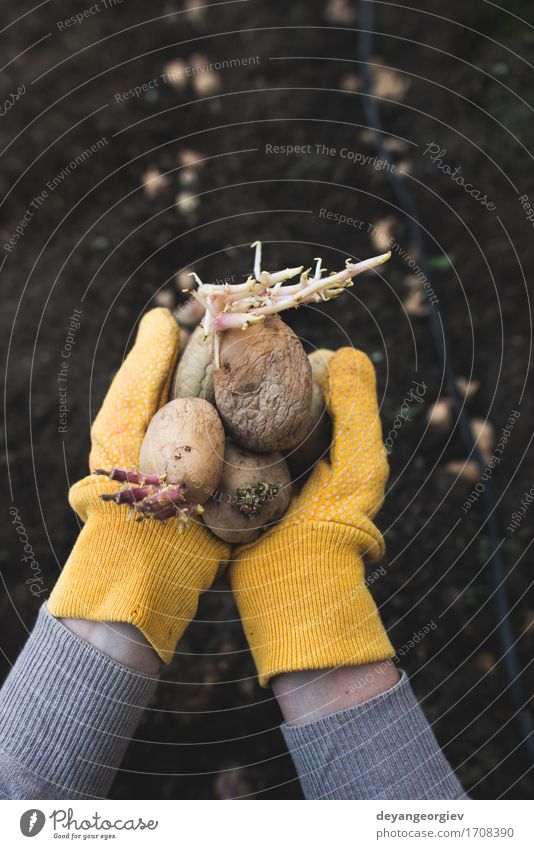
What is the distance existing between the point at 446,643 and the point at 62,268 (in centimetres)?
107

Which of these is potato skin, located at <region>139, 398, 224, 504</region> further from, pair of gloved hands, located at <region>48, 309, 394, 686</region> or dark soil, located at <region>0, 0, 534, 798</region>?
dark soil, located at <region>0, 0, 534, 798</region>

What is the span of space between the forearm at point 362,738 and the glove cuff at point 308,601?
28 millimetres

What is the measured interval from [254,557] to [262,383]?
0.23 meters

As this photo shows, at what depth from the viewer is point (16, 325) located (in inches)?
57.9

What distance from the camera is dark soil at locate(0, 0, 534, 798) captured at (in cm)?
124

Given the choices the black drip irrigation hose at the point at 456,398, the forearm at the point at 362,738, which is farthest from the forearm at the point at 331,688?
the black drip irrigation hose at the point at 456,398

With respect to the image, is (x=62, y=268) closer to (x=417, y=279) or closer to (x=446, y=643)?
(x=417, y=279)

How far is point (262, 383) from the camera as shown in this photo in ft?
2.64

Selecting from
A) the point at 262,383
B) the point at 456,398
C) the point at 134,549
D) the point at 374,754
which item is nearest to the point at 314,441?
the point at 262,383

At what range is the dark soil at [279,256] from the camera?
1.24m

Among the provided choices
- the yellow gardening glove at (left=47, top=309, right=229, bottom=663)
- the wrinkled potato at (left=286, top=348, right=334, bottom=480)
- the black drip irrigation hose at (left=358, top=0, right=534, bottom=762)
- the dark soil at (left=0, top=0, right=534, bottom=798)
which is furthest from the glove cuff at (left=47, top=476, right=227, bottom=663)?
the black drip irrigation hose at (left=358, top=0, right=534, bottom=762)

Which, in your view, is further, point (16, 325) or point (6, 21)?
point (6, 21)
